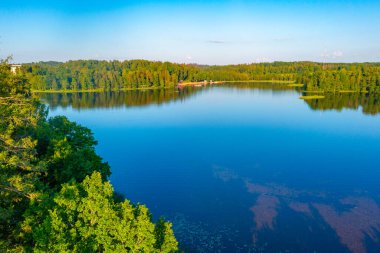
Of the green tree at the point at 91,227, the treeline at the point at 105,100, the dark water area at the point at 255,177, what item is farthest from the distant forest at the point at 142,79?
the green tree at the point at 91,227

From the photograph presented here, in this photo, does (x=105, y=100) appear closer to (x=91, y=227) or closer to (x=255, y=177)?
(x=255, y=177)

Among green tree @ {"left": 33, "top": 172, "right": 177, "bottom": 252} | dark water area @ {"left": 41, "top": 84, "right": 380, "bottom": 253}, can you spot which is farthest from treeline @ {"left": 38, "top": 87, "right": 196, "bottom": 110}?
green tree @ {"left": 33, "top": 172, "right": 177, "bottom": 252}

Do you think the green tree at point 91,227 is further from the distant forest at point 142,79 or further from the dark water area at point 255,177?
the distant forest at point 142,79

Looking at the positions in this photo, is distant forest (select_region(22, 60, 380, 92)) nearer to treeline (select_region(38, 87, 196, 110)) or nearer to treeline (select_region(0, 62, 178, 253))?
treeline (select_region(38, 87, 196, 110))

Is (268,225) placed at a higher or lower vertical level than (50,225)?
lower

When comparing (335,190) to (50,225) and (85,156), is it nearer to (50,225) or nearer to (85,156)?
(85,156)

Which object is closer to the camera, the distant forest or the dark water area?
the dark water area

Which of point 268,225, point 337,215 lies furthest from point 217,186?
point 337,215

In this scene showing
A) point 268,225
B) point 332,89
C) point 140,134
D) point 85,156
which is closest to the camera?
point 85,156
